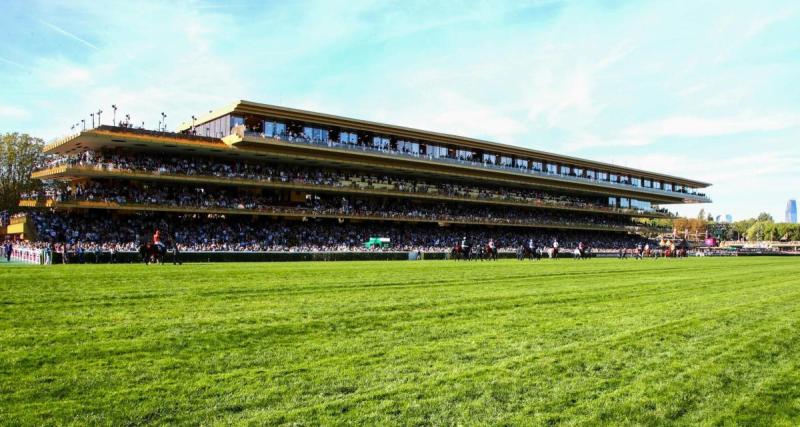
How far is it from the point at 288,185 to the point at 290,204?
1.99m

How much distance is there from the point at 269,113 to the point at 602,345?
43.8 m

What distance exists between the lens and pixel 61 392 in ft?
19.1

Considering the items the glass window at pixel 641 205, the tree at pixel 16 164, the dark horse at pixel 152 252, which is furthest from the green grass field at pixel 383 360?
the glass window at pixel 641 205

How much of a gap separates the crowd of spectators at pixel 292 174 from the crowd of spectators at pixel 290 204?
1610mm

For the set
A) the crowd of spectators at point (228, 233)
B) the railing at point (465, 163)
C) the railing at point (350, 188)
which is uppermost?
the railing at point (465, 163)

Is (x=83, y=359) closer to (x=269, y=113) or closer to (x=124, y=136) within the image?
(x=124, y=136)

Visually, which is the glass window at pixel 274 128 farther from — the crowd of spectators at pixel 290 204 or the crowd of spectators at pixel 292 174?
the crowd of spectators at pixel 290 204

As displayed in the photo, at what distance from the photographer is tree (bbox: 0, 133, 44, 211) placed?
188ft

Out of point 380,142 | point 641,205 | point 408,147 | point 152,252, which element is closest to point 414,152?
point 408,147

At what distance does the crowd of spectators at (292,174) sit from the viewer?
4353cm

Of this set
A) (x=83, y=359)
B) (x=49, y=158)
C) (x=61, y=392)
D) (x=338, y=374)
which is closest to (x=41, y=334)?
(x=83, y=359)

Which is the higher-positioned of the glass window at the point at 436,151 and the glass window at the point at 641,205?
the glass window at the point at 436,151

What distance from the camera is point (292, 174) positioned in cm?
5150

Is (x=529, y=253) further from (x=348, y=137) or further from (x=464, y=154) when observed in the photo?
(x=464, y=154)
